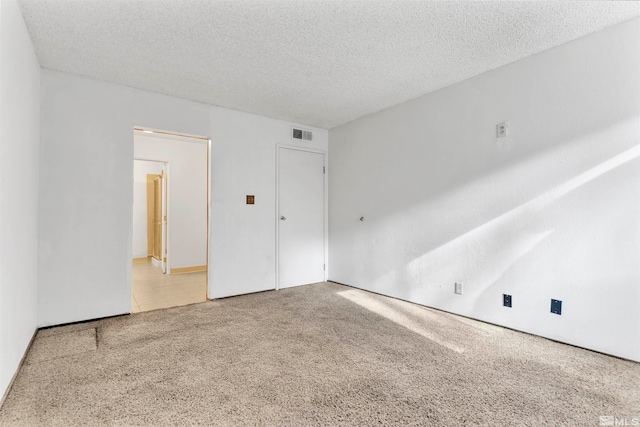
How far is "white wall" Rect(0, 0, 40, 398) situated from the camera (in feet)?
5.75

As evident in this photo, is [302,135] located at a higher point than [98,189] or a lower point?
higher

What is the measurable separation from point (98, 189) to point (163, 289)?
186cm

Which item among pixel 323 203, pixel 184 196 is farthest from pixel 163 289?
pixel 323 203

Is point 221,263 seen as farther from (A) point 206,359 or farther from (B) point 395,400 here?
(B) point 395,400

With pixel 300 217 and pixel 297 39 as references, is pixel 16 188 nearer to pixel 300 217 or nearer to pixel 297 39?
pixel 297 39

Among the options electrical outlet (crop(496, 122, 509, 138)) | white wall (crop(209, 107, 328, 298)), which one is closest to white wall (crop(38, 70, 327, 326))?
white wall (crop(209, 107, 328, 298))

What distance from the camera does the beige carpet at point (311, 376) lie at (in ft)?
5.30

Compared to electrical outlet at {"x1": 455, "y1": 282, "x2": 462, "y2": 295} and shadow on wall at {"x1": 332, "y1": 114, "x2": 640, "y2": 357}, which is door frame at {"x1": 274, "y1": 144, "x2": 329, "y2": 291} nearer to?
shadow on wall at {"x1": 332, "y1": 114, "x2": 640, "y2": 357}

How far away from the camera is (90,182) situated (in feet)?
10.0

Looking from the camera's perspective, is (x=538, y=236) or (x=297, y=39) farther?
(x=538, y=236)

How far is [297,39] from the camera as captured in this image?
94.6 inches

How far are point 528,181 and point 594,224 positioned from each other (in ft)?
1.85

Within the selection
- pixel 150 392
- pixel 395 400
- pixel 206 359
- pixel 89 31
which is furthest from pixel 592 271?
pixel 89 31

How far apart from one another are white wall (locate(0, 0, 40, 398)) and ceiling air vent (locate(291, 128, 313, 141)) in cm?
278
